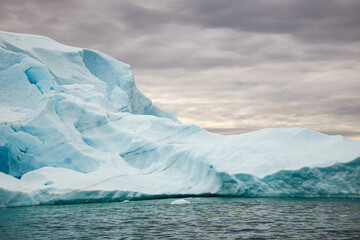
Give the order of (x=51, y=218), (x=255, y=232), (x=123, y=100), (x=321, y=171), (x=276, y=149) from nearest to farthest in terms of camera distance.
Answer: (x=255, y=232), (x=51, y=218), (x=321, y=171), (x=276, y=149), (x=123, y=100)

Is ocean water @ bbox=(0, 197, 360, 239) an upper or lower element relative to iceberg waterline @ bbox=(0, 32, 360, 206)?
lower

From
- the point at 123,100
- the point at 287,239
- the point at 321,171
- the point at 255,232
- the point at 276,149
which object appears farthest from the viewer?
the point at 123,100

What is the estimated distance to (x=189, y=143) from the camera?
22.2 m

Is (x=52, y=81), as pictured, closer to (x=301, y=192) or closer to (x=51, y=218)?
(x=51, y=218)

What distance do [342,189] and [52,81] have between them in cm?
1594

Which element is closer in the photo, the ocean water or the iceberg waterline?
the ocean water

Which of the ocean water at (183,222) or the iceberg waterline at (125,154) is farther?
the iceberg waterline at (125,154)

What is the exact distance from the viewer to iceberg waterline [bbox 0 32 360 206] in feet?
54.7

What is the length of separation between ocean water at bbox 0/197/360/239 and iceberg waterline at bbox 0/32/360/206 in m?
1.58

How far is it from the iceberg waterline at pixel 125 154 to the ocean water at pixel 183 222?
158cm

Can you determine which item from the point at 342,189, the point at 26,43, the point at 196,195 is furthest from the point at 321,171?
the point at 26,43

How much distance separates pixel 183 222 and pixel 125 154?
10488 millimetres

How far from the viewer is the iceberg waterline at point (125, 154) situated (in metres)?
16.7

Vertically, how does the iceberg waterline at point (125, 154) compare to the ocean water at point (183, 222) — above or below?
above
